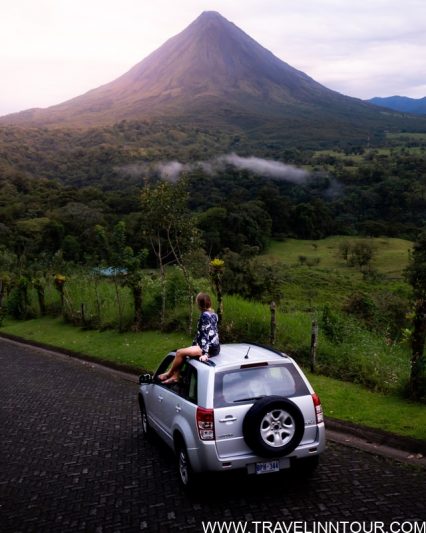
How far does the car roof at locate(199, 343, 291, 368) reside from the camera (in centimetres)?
639

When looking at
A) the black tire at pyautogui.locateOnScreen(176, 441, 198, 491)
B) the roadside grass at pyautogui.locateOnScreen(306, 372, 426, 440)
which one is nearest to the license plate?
the black tire at pyautogui.locateOnScreen(176, 441, 198, 491)

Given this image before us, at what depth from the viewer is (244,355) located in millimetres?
6762

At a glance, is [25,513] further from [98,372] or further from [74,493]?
[98,372]

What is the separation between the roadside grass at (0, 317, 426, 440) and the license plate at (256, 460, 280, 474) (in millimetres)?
2753

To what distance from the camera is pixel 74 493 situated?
6555mm

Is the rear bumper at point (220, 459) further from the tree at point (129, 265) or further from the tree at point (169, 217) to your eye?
the tree at point (129, 265)

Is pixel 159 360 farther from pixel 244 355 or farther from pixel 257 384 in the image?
pixel 257 384

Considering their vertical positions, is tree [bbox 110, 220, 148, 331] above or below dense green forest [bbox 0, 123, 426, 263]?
above

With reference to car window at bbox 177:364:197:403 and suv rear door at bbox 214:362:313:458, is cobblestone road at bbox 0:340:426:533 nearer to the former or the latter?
suv rear door at bbox 214:362:313:458

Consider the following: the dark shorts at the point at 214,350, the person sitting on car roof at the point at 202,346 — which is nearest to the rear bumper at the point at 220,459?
the person sitting on car roof at the point at 202,346

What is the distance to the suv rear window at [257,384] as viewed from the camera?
6.09 m

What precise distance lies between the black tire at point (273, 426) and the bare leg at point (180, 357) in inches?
54.7

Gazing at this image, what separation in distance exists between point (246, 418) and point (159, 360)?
8.54m

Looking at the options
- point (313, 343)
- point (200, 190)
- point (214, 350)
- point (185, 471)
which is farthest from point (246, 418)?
point (200, 190)
